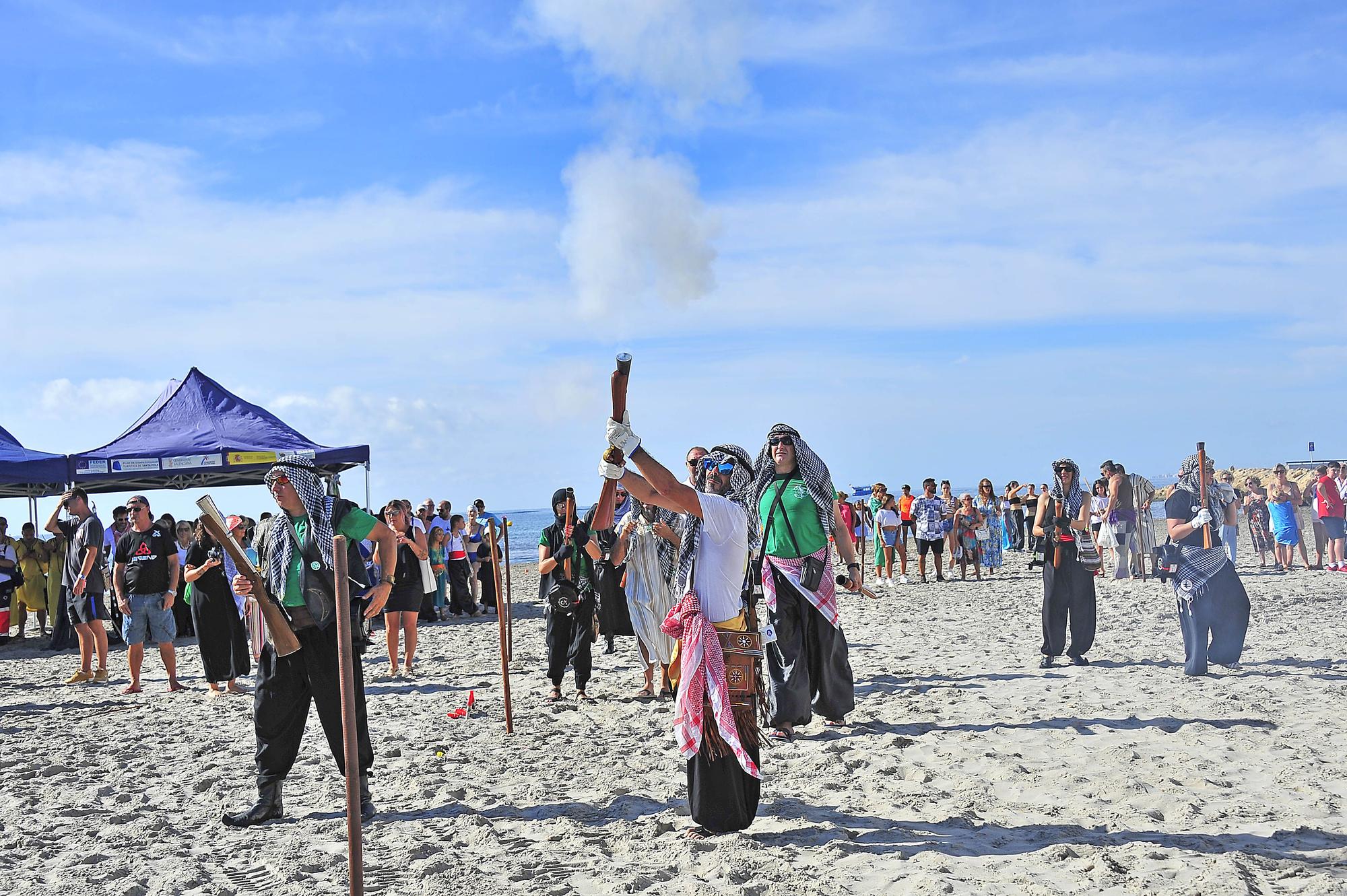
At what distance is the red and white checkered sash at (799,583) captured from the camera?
6574mm

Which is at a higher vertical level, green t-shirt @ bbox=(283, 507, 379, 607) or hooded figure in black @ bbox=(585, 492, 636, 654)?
green t-shirt @ bbox=(283, 507, 379, 607)

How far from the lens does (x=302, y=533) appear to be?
17.8 feet

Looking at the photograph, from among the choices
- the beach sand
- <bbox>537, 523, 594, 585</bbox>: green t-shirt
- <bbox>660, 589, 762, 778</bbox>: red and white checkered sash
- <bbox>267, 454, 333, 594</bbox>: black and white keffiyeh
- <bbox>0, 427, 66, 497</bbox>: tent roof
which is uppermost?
<bbox>0, 427, 66, 497</bbox>: tent roof

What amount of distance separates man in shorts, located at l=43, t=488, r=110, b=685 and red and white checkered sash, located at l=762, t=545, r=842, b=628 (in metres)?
7.26

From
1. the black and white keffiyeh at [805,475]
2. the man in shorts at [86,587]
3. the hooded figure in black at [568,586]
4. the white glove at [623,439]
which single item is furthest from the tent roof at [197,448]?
the white glove at [623,439]

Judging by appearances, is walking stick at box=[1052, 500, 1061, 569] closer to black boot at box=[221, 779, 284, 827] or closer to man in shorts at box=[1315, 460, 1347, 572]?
black boot at box=[221, 779, 284, 827]

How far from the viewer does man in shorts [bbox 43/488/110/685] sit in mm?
10414

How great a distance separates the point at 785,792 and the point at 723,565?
159 centimetres

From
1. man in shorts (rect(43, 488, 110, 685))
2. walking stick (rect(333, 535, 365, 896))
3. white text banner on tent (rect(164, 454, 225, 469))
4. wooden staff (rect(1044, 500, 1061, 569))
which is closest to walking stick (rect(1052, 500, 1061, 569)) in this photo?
wooden staff (rect(1044, 500, 1061, 569))

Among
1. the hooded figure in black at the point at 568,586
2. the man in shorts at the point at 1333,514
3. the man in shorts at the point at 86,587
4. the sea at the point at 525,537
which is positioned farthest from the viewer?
the sea at the point at 525,537

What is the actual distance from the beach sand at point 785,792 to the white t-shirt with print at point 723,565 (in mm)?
1039

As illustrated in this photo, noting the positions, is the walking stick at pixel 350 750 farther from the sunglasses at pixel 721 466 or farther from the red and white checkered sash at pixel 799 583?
the red and white checkered sash at pixel 799 583

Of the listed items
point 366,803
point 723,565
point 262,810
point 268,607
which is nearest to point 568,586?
point 366,803

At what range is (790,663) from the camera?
6559 mm
